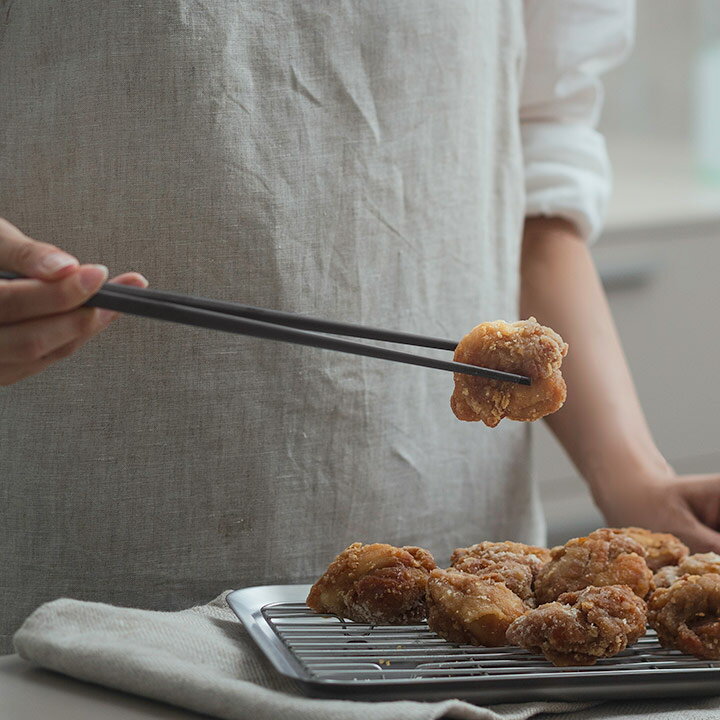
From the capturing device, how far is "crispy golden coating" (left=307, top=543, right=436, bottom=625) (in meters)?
0.70

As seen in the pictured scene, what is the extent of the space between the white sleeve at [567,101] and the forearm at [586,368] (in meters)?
0.04

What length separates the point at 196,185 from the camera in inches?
34.0

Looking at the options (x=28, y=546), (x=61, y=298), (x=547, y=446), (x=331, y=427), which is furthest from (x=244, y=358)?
(x=547, y=446)

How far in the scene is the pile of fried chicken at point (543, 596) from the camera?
2.11 ft

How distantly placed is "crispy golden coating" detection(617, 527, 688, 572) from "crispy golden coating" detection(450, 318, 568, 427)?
16cm

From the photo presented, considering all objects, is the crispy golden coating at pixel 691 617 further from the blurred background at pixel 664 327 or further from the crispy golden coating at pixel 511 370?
the blurred background at pixel 664 327

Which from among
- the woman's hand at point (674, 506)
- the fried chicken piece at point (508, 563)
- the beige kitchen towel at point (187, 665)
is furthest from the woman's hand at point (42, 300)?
the woman's hand at point (674, 506)

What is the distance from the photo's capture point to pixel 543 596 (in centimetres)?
72

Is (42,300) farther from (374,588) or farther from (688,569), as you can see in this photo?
(688,569)

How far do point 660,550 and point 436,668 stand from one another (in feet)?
0.80

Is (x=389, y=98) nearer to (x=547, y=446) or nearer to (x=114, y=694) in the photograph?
(x=114, y=694)

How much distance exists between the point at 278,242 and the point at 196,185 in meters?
0.08

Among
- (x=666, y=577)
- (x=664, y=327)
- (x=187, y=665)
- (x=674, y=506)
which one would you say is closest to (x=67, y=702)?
(x=187, y=665)

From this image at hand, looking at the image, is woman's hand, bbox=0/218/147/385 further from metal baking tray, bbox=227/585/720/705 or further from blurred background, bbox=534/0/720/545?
blurred background, bbox=534/0/720/545
